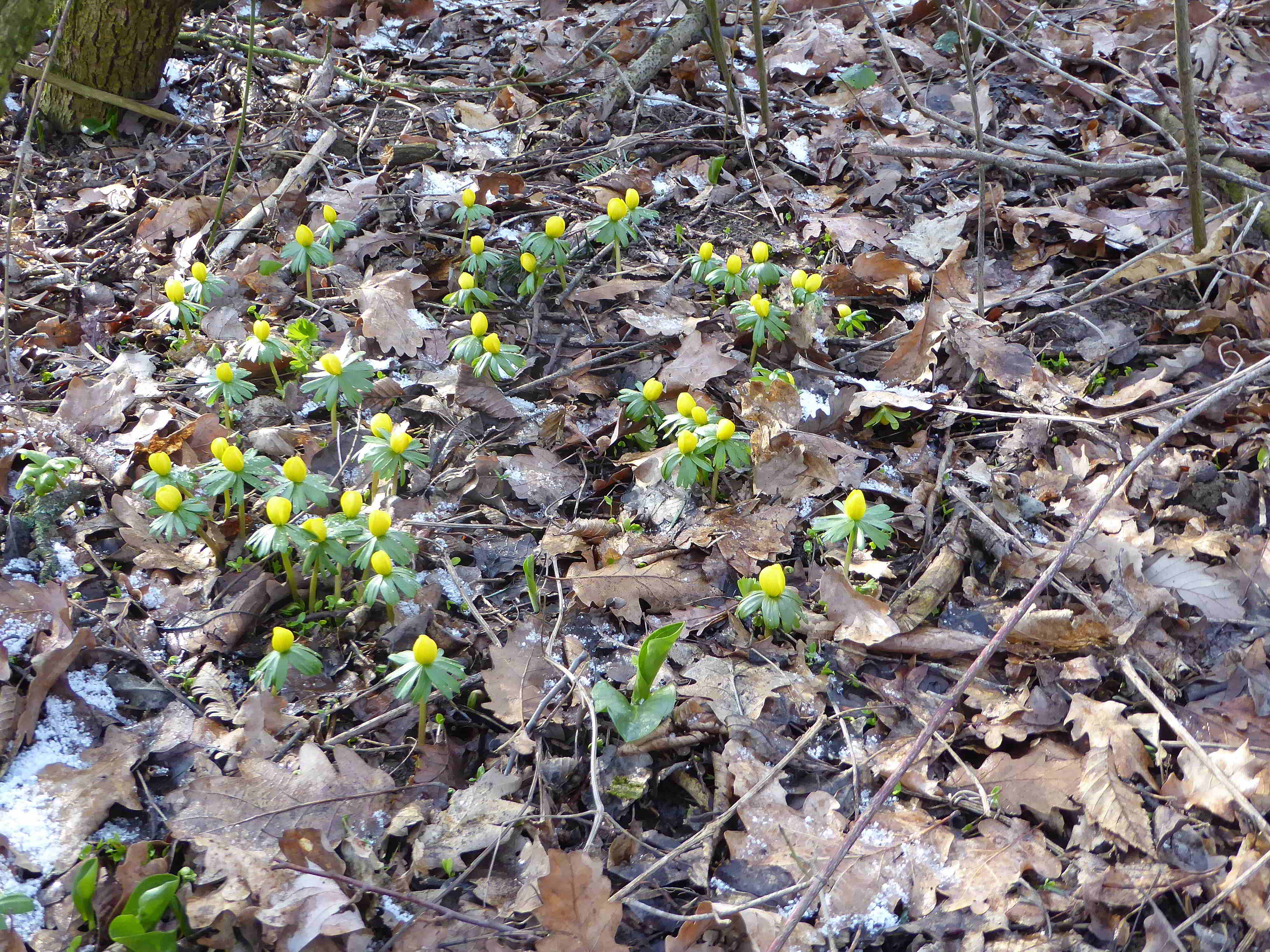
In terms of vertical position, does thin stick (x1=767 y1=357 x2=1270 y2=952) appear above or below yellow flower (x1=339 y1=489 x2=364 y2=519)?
above

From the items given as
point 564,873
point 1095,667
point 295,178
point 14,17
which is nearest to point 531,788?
point 564,873

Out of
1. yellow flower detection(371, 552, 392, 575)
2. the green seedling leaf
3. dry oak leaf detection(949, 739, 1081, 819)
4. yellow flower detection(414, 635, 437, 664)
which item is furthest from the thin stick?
the green seedling leaf

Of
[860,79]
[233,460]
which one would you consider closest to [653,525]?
[233,460]

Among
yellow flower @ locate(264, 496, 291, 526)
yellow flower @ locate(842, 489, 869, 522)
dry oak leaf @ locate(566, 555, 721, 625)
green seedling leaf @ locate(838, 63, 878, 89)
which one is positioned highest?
green seedling leaf @ locate(838, 63, 878, 89)

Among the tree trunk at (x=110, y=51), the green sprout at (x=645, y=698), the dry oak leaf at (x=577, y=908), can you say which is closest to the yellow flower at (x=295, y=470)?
the green sprout at (x=645, y=698)

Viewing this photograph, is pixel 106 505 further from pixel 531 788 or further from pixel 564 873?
pixel 564 873

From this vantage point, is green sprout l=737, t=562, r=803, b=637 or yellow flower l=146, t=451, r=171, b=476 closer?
green sprout l=737, t=562, r=803, b=637

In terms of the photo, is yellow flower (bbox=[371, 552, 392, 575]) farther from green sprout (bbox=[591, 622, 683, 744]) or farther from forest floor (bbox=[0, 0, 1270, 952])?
green sprout (bbox=[591, 622, 683, 744])
